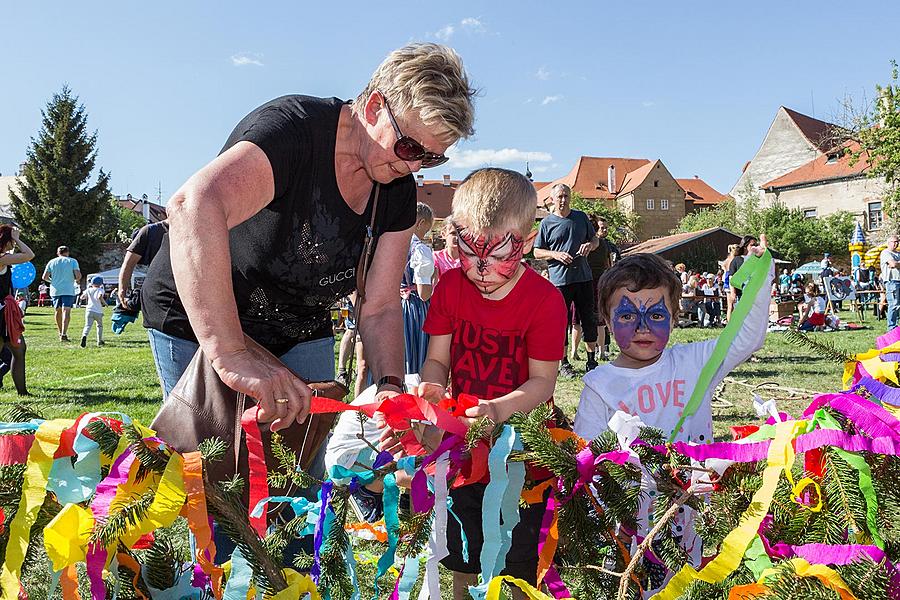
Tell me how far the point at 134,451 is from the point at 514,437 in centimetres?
64

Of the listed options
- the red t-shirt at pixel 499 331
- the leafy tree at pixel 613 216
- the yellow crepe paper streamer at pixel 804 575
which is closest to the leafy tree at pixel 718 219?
the leafy tree at pixel 613 216

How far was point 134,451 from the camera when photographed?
1163 millimetres

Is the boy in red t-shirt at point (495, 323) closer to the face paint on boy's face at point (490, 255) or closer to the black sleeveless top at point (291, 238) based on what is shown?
the face paint on boy's face at point (490, 255)

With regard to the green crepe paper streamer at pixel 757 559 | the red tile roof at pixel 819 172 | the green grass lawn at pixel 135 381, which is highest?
the red tile roof at pixel 819 172

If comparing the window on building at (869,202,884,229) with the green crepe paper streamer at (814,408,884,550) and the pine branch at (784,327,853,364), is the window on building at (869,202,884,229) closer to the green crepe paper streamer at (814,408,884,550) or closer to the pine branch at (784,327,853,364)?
the pine branch at (784,327,853,364)

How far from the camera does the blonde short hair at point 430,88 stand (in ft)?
6.26

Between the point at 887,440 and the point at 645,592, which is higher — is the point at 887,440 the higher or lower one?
the higher one

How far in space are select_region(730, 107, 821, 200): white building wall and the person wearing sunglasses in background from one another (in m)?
60.6

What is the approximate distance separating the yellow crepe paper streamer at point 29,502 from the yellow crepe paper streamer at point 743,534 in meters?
1.01

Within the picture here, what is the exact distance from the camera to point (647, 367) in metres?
2.32

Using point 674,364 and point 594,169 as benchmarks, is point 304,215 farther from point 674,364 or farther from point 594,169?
point 594,169

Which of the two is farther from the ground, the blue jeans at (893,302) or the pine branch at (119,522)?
the pine branch at (119,522)

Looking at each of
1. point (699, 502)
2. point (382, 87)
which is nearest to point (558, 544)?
point (699, 502)

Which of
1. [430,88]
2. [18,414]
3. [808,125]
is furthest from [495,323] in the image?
[808,125]
